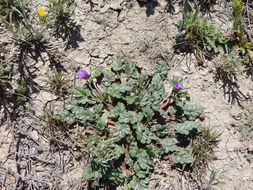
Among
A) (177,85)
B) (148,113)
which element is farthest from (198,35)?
(148,113)

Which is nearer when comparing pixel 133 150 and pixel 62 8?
pixel 133 150

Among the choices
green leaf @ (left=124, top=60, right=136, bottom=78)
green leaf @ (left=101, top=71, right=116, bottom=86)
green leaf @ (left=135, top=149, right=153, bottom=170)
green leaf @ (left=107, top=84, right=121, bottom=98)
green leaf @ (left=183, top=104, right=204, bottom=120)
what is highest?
green leaf @ (left=124, top=60, right=136, bottom=78)

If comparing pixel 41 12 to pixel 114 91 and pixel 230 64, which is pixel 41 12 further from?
pixel 230 64

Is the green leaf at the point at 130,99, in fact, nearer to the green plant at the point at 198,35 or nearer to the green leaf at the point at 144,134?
the green leaf at the point at 144,134

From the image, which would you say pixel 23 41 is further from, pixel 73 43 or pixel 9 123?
pixel 9 123

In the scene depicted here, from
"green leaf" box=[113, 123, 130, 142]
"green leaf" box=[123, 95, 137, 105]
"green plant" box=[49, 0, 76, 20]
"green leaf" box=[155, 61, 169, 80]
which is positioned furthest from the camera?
"green leaf" box=[155, 61, 169, 80]

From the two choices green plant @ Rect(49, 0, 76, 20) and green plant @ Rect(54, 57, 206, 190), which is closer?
green plant @ Rect(54, 57, 206, 190)

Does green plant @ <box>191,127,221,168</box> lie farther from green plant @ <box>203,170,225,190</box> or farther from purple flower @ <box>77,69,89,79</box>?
purple flower @ <box>77,69,89,79</box>

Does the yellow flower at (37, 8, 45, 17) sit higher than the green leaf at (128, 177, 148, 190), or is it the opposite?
the yellow flower at (37, 8, 45, 17)

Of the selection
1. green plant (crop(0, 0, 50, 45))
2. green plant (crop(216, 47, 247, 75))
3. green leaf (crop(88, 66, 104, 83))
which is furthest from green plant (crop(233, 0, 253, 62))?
green plant (crop(0, 0, 50, 45))
